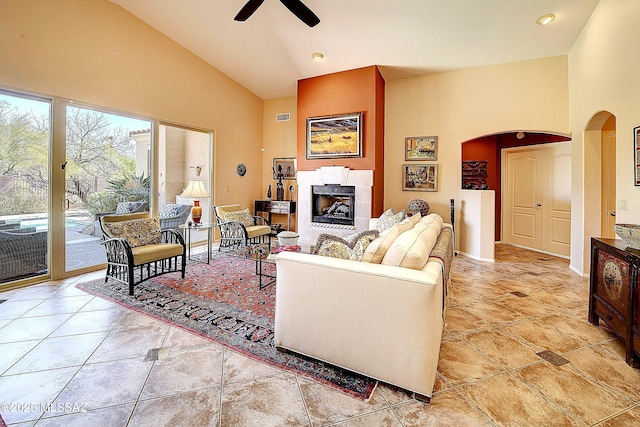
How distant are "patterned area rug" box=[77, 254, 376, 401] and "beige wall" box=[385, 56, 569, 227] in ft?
11.8

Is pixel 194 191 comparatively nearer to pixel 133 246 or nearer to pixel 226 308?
pixel 133 246

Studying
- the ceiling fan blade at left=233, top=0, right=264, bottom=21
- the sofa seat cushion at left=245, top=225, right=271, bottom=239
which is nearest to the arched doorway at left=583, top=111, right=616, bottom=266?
the ceiling fan blade at left=233, top=0, right=264, bottom=21

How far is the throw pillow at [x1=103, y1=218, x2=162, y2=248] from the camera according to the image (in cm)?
349

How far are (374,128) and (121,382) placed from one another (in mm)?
5066

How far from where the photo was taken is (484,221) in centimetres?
495

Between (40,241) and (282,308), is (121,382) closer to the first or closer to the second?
(282,308)

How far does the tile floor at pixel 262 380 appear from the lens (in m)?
1.55

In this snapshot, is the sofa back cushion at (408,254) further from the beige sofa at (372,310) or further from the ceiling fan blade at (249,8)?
the ceiling fan blade at (249,8)

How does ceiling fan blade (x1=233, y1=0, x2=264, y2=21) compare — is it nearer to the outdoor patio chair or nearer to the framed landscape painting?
the framed landscape painting

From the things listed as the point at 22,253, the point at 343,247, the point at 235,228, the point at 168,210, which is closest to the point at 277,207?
the point at 235,228

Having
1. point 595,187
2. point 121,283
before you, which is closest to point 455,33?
point 595,187

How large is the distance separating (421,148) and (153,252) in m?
4.93

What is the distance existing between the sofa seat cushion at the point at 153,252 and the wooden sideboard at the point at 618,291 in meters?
4.43

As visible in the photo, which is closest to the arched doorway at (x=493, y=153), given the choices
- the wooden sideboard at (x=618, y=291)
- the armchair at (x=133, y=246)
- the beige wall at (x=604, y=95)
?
the beige wall at (x=604, y=95)
